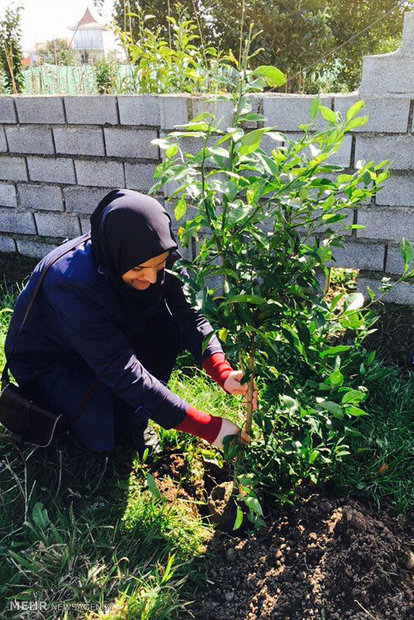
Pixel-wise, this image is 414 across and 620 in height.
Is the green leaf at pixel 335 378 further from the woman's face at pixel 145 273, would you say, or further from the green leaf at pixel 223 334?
the woman's face at pixel 145 273

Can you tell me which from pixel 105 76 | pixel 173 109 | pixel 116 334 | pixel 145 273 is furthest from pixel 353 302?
pixel 105 76

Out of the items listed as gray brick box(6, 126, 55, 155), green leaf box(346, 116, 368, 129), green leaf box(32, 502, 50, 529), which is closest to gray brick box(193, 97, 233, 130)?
gray brick box(6, 126, 55, 155)

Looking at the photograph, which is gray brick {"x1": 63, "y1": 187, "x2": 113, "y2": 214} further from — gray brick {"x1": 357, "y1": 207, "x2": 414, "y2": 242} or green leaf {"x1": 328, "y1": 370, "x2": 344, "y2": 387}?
green leaf {"x1": 328, "y1": 370, "x2": 344, "y2": 387}

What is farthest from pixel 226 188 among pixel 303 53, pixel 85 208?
pixel 303 53

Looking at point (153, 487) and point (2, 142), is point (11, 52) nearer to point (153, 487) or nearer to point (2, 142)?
point (2, 142)

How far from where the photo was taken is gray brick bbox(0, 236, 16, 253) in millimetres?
3990

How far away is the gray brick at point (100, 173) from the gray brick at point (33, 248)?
57cm

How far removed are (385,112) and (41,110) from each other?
203 cm

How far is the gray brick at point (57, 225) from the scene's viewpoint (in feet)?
12.1

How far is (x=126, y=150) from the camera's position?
328cm

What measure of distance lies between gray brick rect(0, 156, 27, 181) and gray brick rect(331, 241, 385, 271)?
208cm

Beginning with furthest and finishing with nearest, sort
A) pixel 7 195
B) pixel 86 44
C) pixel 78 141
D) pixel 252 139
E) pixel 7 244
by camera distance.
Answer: pixel 86 44
pixel 7 244
pixel 7 195
pixel 78 141
pixel 252 139

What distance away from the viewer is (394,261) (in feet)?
9.09

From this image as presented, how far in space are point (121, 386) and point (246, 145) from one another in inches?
38.2
